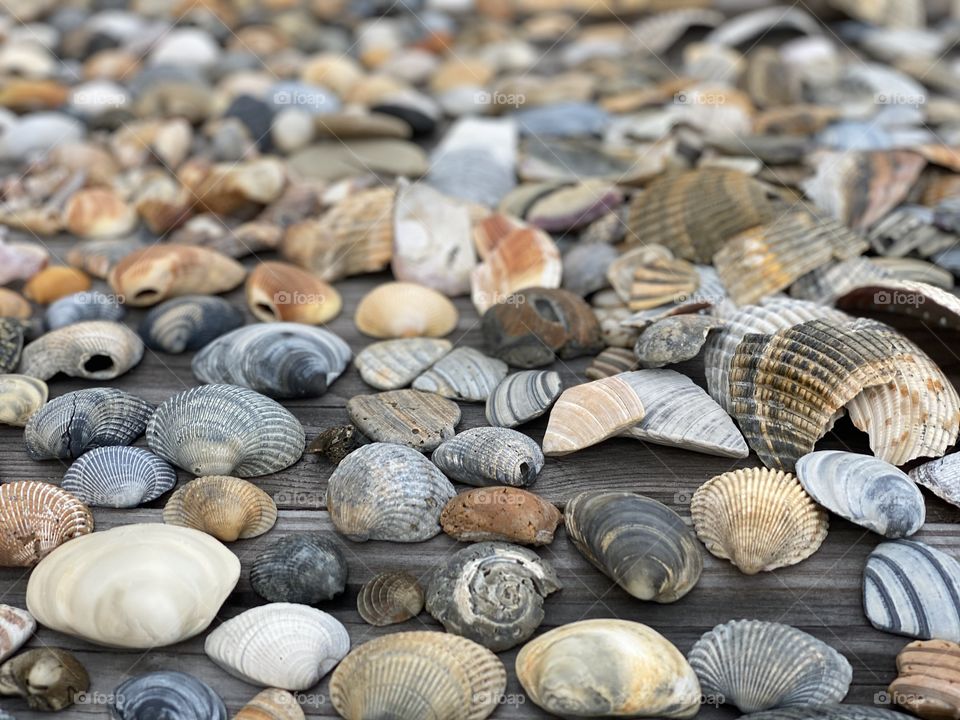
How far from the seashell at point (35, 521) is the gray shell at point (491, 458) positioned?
858 millimetres

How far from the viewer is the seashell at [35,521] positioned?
1.97m

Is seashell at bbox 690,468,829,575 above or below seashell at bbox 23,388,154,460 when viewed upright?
above

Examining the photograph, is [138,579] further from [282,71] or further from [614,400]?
[282,71]

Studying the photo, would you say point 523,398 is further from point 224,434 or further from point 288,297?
point 288,297

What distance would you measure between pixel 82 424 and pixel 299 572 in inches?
30.7

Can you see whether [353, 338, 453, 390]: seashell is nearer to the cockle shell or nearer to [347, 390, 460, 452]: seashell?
[347, 390, 460, 452]: seashell

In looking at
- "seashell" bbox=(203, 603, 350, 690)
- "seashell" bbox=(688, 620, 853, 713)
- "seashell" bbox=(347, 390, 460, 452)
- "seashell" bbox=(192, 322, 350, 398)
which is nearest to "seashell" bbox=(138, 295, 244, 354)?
"seashell" bbox=(192, 322, 350, 398)

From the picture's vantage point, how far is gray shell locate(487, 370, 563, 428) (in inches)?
91.4

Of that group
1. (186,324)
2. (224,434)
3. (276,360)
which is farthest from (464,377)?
(186,324)

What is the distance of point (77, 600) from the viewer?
1.79 meters

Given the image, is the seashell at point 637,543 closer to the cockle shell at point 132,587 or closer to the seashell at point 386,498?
the seashell at point 386,498

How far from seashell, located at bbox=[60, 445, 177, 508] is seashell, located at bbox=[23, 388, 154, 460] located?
7cm

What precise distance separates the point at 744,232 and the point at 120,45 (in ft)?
14.2

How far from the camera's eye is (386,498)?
2.03 m
